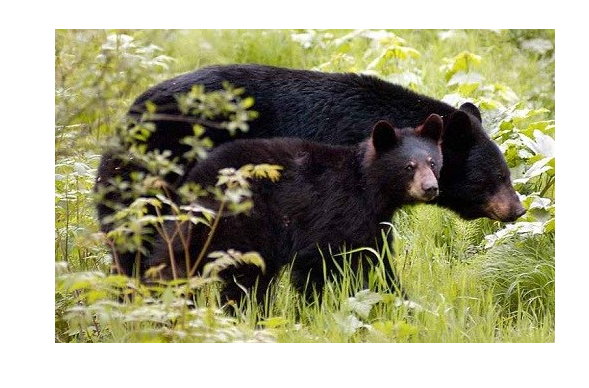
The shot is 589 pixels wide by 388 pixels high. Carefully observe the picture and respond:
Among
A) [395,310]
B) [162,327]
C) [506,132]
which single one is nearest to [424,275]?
[395,310]

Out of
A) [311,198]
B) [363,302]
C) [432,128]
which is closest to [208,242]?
[311,198]

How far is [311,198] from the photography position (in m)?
5.66

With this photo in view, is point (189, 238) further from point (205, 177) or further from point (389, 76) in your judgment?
point (389, 76)

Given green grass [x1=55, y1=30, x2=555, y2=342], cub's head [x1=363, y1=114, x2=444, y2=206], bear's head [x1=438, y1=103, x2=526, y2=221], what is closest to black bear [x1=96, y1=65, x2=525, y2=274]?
bear's head [x1=438, y1=103, x2=526, y2=221]

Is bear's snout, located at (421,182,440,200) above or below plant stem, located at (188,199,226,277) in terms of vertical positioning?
above

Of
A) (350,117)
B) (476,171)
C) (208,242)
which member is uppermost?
(350,117)

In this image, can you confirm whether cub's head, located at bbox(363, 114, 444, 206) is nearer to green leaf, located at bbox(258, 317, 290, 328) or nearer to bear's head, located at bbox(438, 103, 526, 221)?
bear's head, located at bbox(438, 103, 526, 221)

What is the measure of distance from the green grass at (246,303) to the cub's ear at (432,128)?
69 cm

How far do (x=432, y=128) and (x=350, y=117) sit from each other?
0.69m

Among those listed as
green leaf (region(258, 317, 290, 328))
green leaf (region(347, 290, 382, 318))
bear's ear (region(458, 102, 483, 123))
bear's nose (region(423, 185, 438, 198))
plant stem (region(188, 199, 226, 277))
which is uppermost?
bear's ear (region(458, 102, 483, 123))

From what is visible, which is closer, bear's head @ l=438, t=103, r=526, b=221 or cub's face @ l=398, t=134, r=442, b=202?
cub's face @ l=398, t=134, r=442, b=202

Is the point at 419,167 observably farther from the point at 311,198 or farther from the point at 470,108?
the point at 470,108

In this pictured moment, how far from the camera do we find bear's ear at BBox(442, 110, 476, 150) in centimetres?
612

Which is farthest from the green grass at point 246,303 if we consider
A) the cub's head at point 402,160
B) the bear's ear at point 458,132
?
the bear's ear at point 458,132
